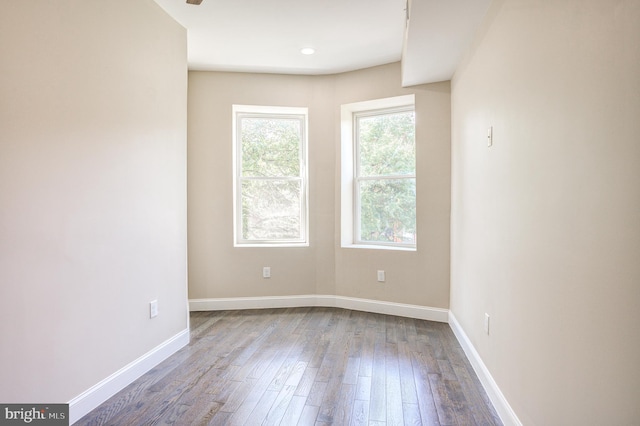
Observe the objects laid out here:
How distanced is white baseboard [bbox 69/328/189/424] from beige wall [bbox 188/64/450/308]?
113cm

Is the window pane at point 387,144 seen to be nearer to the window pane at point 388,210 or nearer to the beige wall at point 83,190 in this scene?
the window pane at point 388,210

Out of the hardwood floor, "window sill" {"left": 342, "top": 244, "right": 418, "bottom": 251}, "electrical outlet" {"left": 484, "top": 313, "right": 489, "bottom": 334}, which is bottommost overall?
the hardwood floor

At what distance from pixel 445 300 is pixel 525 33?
2.56 meters

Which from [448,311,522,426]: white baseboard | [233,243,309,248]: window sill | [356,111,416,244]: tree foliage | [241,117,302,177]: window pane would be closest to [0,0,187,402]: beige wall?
[233,243,309,248]: window sill

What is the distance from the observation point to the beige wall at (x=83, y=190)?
166 cm

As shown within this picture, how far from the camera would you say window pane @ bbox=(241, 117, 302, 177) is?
4160mm

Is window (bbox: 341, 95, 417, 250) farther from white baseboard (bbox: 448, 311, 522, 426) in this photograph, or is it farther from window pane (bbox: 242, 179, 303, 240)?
white baseboard (bbox: 448, 311, 522, 426)

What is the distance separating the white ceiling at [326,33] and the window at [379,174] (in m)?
0.51

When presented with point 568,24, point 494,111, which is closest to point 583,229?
point 568,24

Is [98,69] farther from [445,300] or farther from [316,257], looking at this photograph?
[445,300]

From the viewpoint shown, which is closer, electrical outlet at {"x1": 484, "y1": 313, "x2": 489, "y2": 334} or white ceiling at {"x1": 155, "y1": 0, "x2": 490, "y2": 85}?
electrical outlet at {"x1": 484, "y1": 313, "x2": 489, "y2": 334}

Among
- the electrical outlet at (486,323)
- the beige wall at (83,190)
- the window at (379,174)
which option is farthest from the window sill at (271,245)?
the electrical outlet at (486,323)

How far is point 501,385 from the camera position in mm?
1982

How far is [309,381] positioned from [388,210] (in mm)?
2120
